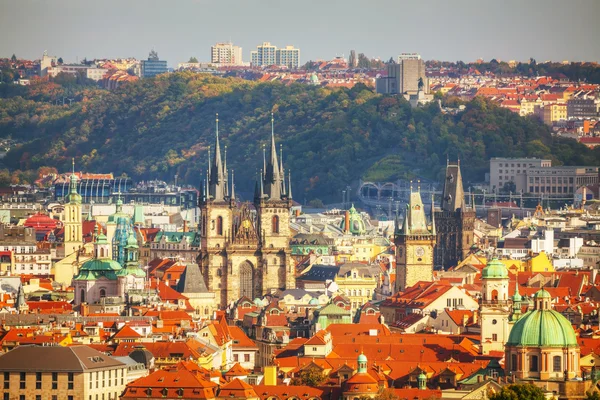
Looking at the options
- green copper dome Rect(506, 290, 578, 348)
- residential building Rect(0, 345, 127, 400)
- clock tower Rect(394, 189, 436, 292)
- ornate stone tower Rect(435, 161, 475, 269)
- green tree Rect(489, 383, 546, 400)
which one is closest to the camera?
green tree Rect(489, 383, 546, 400)

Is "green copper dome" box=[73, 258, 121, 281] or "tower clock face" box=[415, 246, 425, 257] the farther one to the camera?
"tower clock face" box=[415, 246, 425, 257]

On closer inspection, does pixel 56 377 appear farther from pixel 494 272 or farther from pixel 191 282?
pixel 191 282

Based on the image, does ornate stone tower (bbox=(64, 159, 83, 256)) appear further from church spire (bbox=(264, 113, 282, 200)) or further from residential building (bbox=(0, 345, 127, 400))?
residential building (bbox=(0, 345, 127, 400))

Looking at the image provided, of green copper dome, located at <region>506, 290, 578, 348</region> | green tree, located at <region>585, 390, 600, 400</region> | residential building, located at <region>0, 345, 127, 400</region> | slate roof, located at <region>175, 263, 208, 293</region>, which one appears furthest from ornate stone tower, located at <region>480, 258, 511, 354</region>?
slate roof, located at <region>175, 263, 208, 293</region>

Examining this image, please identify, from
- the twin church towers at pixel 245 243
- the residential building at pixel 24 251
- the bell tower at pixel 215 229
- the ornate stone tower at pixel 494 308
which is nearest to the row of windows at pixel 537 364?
the ornate stone tower at pixel 494 308

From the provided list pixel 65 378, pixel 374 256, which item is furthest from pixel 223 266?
pixel 65 378

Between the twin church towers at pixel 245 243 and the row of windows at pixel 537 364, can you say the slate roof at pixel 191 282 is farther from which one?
the row of windows at pixel 537 364
